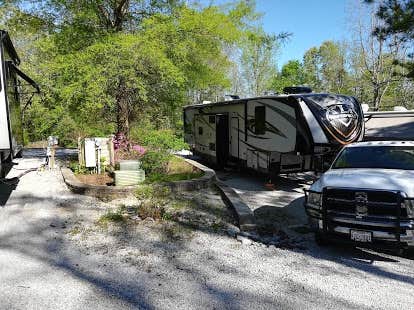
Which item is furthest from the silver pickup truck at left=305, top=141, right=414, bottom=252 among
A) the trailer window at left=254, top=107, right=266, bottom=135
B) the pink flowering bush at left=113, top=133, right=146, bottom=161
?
the pink flowering bush at left=113, top=133, right=146, bottom=161

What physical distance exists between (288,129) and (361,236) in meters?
6.13

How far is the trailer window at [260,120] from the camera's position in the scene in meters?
12.7

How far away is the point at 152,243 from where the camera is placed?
6438 mm

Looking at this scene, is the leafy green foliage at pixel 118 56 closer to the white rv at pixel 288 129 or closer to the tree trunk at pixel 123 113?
the tree trunk at pixel 123 113

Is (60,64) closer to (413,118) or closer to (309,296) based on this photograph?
(309,296)

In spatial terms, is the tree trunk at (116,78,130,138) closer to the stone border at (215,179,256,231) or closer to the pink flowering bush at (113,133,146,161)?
the pink flowering bush at (113,133,146,161)

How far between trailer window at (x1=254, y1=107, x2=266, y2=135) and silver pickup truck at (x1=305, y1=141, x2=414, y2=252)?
231 inches

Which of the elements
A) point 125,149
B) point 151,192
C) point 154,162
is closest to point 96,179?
point 154,162

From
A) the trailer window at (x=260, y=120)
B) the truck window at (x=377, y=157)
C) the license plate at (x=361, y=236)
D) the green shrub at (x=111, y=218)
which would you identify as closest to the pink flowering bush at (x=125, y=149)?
the trailer window at (x=260, y=120)

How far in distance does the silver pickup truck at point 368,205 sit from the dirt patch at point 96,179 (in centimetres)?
620

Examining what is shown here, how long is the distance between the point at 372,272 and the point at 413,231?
0.79 meters

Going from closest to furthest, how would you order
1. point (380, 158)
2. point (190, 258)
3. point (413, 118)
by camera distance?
point (190, 258) → point (380, 158) → point (413, 118)

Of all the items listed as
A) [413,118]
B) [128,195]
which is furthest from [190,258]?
[413,118]

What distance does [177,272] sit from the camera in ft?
17.5
